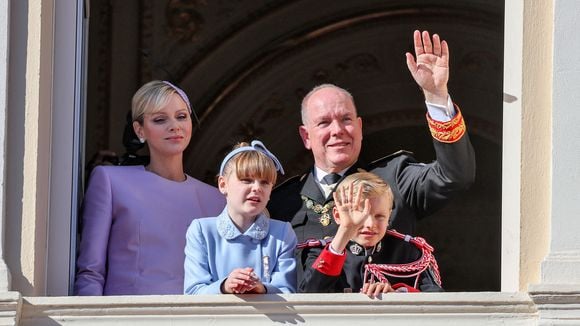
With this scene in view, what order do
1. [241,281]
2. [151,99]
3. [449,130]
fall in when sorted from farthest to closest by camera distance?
[151,99] → [449,130] → [241,281]

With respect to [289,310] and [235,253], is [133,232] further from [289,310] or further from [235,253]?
[289,310]

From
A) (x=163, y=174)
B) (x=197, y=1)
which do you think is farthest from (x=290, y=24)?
(x=163, y=174)

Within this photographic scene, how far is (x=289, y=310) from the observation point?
27.7 ft

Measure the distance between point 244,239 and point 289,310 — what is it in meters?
0.31

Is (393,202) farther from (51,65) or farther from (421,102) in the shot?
(421,102)

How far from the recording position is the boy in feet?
27.5

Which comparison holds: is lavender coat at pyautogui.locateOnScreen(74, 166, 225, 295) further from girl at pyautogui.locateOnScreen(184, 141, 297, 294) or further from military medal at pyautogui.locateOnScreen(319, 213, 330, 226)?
military medal at pyautogui.locateOnScreen(319, 213, 330, 226)

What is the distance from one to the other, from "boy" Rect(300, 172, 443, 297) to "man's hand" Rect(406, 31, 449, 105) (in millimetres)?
375

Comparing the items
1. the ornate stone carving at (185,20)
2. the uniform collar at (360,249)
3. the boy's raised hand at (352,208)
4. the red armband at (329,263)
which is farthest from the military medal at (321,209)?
the ornate stone carving at (185,20)

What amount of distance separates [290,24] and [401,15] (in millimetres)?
590

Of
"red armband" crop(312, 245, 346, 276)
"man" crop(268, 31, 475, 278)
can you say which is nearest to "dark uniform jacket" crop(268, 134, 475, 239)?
"man" crop(268, 31, 475, 278)

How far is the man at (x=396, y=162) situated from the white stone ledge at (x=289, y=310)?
0.28m

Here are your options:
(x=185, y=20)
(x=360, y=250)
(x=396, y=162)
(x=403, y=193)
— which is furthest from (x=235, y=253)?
(x=185, y=20)

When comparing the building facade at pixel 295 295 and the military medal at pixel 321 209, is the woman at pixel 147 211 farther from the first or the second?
the military medal at pixel 321 209
